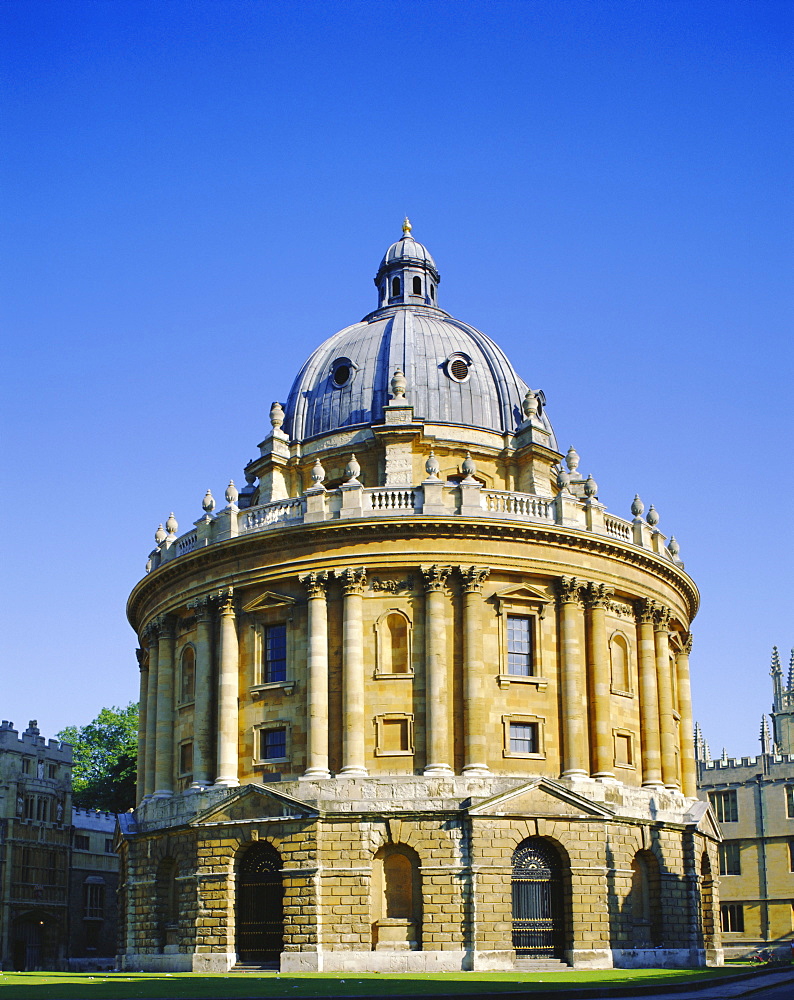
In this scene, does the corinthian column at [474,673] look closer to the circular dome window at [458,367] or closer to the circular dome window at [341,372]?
the circular dome window at [458,367]

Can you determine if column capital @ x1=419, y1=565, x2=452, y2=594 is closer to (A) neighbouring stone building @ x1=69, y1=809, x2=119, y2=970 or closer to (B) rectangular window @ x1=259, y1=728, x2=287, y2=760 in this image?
(B) rectangular window @ x1=259, y1=728, x2=287, y2=760

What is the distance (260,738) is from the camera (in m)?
49.5

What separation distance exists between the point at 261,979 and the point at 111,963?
3551 centimetres

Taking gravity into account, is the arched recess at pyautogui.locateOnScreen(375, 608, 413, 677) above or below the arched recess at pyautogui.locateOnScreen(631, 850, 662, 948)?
above

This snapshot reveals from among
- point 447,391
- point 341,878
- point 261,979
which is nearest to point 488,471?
point 447,391

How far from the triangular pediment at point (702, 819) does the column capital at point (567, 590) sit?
10.3 metres

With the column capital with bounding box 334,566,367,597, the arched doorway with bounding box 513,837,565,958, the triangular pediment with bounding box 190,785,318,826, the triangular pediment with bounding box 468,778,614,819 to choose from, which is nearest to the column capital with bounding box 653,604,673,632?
the triangular pediment with bounding box 468,778,614,819

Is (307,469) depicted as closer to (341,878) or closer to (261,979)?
(341,878)

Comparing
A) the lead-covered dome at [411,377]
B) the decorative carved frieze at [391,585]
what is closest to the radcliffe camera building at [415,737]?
the decorative carved frieze at [391,585]

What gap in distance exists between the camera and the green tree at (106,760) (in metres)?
91.5

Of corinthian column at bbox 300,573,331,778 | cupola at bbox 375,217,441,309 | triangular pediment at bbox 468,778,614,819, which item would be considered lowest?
triangular pediment at bbox 468,778,614,819

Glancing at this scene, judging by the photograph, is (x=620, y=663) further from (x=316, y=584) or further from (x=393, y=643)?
(x=316, y=584)

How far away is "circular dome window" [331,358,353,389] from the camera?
6103 cm

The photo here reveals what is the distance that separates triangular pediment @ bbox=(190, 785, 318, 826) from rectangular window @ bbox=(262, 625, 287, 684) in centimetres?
470
